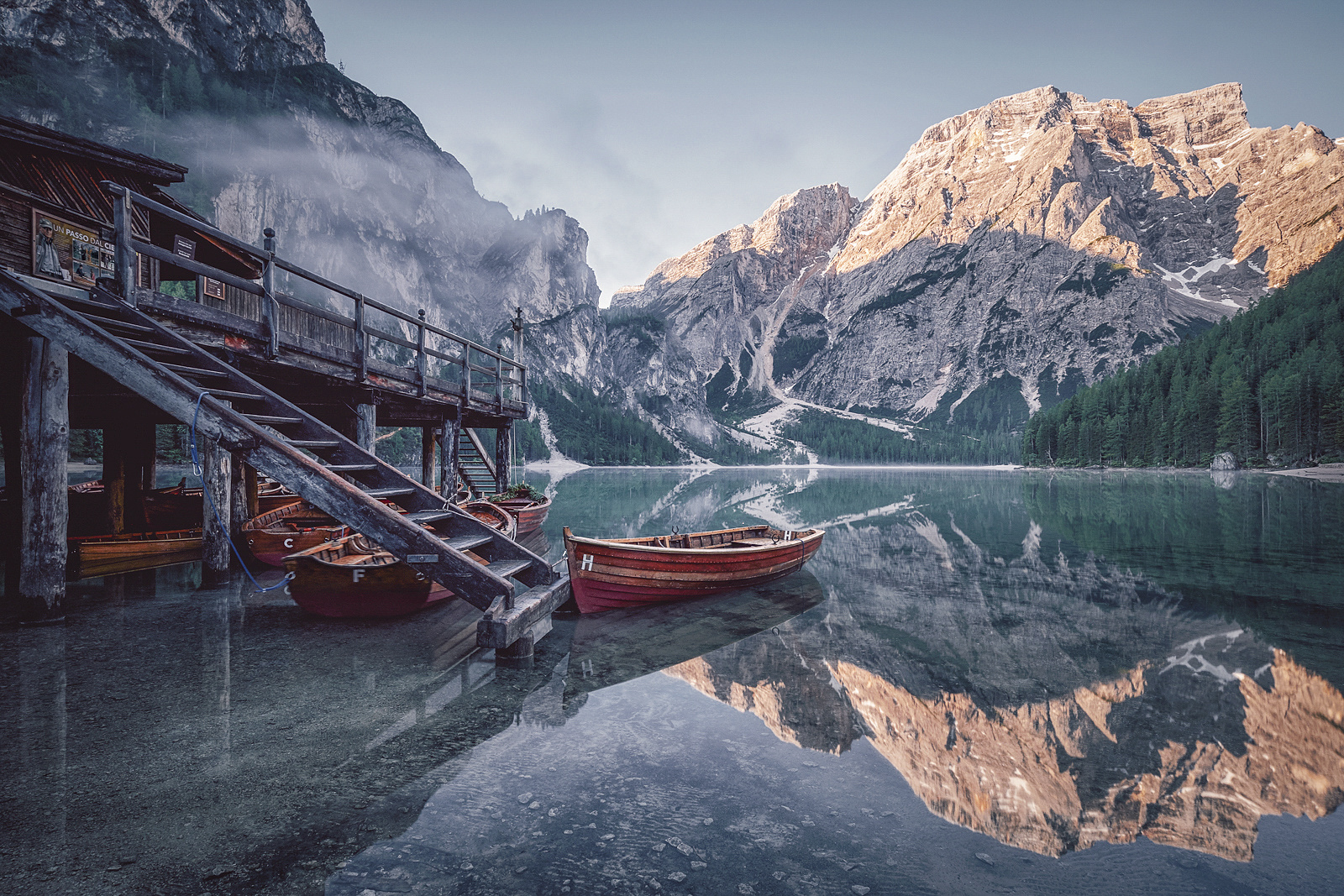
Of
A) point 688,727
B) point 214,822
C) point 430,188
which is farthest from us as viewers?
point 430,188

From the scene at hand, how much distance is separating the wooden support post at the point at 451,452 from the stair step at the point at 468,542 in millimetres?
10893

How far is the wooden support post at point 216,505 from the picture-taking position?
12445 millimetres

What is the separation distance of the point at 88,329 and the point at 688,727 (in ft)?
31.6

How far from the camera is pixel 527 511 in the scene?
22.1 meters

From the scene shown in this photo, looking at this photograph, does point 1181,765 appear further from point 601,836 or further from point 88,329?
point 88,329

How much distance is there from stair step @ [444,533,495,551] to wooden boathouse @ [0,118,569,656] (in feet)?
0.13

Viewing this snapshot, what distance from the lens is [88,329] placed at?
8016 mm

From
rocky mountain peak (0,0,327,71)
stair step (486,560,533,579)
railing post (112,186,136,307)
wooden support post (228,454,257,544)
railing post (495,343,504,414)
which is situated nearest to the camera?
stair step (486,560,533,579)

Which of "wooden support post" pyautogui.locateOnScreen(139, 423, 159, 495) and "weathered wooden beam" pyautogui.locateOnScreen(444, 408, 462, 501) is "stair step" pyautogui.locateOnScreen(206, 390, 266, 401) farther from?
"wooden support post" pyautogui.locateOnScreen(139, 423, 159, 495)

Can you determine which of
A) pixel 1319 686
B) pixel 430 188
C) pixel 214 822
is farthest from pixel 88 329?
pixel 430 188

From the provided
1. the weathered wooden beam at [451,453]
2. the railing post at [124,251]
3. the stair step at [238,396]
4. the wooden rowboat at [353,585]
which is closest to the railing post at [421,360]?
the weathered wooden beam at [451,453]

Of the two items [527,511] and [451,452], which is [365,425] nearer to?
[451,452]

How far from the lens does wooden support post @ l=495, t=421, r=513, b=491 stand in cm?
2672

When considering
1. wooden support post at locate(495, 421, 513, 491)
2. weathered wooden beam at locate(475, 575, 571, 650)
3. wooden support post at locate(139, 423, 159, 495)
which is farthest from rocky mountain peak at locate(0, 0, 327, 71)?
weathered wooden beam at locate(475, 575, 571, 650)
